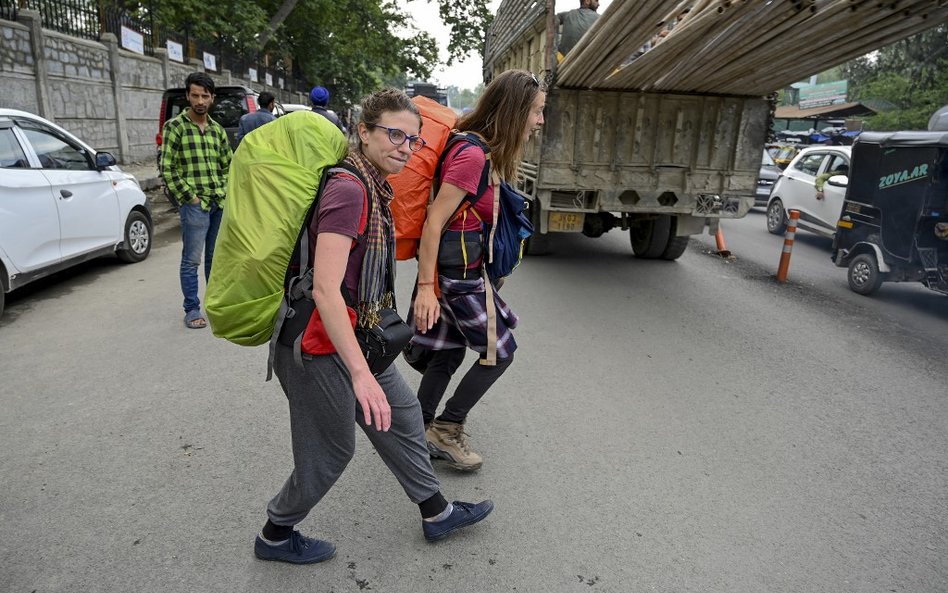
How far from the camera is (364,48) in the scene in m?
25.3

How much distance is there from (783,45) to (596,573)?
3.99 metres

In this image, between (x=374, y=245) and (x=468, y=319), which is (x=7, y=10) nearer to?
(x=468, y=319)

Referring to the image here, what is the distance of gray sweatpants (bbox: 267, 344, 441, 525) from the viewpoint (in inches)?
78.0

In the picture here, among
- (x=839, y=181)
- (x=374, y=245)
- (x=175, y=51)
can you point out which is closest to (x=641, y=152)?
(x=839, y=181)

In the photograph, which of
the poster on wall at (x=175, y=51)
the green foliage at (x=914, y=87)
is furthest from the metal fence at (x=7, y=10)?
the green foliage at (x=914, y=87)

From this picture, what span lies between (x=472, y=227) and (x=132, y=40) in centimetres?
1413

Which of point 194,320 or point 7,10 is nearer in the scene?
point 194,320

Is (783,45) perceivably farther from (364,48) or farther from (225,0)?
(364,48)

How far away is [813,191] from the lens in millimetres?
9375

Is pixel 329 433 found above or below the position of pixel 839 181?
below

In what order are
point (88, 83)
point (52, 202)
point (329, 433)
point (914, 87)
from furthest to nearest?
point (914, 87)
point (88, 83)
point (52, 202)
point (329, 433)

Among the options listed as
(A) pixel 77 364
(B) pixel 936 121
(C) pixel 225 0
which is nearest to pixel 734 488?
(A) pixel 77 364

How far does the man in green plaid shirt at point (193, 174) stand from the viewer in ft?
15.1

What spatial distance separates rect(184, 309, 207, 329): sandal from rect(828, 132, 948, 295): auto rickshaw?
6721mm
